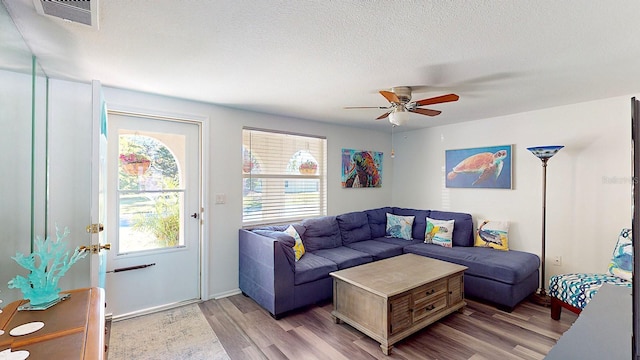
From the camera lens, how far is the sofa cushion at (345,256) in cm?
343

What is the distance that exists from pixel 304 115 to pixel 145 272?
262 cm

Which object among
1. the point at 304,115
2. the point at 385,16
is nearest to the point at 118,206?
the point at 304,115

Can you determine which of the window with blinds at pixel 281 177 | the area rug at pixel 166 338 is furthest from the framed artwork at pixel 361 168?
the area rug at pixel 166 338

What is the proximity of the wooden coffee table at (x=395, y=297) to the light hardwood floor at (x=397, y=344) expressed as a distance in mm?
103

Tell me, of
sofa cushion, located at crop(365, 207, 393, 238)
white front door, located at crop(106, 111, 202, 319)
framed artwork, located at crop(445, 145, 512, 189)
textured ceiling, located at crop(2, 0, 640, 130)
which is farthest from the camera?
sofa cushion, located at crop(365, 207, 393, 238)

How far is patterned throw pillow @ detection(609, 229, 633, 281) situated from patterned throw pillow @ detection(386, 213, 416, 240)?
2.21 meters

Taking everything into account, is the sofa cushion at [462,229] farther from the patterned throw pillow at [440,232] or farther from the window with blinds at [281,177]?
the window with blinds at [281,177]

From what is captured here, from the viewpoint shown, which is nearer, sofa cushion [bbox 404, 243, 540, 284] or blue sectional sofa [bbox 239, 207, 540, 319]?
blue sectional sofa [bbox 239, 207, 540, 319]

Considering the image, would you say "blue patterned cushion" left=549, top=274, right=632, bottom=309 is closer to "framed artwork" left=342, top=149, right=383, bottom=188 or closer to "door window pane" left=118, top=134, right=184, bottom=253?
"framed artwork" left=342, top=149, right=383, bottom=188

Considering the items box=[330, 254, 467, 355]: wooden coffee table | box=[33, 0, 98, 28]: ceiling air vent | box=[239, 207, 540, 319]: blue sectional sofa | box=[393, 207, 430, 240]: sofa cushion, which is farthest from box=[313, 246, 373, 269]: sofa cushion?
box=[33, 0, 98, 28]: ceiling air vent

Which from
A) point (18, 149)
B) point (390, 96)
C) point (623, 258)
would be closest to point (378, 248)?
point (390, 96)

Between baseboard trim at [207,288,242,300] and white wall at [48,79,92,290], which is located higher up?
white wall at [48,79,92,290]

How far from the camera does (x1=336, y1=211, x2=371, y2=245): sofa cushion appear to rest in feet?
14.1

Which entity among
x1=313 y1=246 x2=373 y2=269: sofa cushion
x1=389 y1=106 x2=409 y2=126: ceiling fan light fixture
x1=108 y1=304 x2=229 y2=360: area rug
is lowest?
x1=108 y1=304 x2=229 y2=360: area rug
